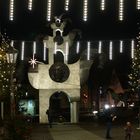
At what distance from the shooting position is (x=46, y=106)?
4309 cm

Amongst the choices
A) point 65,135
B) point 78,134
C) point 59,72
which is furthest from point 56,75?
point 65,135

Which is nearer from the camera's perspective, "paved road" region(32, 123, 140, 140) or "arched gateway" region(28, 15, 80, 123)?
"paved road" region(32, 123, 140, 140)

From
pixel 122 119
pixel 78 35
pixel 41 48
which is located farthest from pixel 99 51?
pixel 122 119

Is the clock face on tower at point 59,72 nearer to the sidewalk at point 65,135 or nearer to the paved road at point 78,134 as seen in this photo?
the paved road at point 78,134

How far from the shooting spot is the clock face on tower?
4197cm

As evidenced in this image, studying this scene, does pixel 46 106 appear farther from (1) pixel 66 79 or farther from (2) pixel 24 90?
(2) pixel 24 90

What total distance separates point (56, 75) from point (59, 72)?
410 mm

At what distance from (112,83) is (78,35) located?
18.6 metres

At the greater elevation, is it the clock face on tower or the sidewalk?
Result: the clock face on tower

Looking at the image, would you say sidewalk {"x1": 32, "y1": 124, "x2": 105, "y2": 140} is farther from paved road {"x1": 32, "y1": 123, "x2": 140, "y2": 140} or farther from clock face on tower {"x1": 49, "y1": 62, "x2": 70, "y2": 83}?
clock face on tower {"x1": 49, "y1": 62, "x2": 70, "y2": 83}

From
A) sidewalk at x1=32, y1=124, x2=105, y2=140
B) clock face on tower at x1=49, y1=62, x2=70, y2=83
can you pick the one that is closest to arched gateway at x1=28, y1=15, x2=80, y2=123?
clock face on tower at x1=49, y1=62, x2=70, y2=83

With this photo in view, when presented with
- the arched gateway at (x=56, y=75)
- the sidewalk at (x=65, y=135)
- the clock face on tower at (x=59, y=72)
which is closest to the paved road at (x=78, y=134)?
the sidewalk at (x=65, y=135)

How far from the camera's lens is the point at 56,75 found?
42000 millimetres

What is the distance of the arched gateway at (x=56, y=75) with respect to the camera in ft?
138
